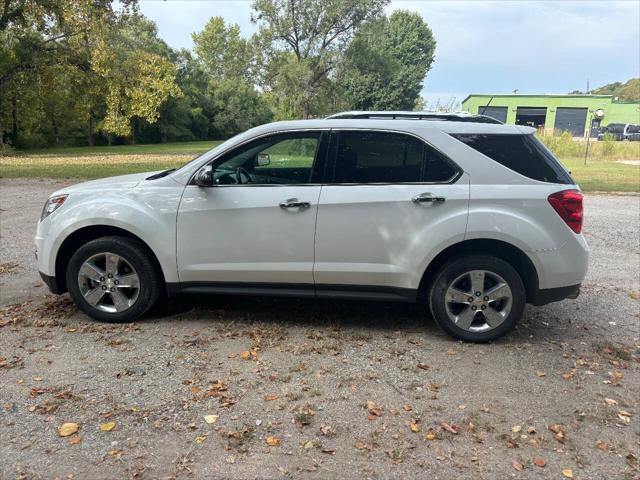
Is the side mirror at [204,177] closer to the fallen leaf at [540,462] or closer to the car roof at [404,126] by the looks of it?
the car roof at [404,126]

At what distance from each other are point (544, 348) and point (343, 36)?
116ft

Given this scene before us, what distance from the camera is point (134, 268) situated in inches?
176

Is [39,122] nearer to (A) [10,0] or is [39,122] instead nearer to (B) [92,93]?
(B) [92,93]

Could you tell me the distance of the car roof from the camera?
169 inches

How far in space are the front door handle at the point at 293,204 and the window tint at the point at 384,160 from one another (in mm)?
329

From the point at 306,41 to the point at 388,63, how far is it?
6192 millimetres

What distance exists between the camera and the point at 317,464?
9.03 feet

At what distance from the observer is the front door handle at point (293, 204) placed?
4241 mm

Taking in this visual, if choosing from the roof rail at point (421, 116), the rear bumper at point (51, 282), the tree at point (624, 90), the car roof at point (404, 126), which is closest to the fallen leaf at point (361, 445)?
the car roof at point (404, 126)

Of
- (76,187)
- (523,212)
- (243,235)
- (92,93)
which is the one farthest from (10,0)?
(523,212)

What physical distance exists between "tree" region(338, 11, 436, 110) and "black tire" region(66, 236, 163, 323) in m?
33.9

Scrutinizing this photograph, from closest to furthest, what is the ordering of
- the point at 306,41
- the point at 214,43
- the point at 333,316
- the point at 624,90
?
the point at 333,316, the point at 306,41, the point at 214,43, the point at 624,90

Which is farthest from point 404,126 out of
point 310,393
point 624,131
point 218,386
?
point 624,131

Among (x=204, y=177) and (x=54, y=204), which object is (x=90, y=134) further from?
(x=204, y=177)
